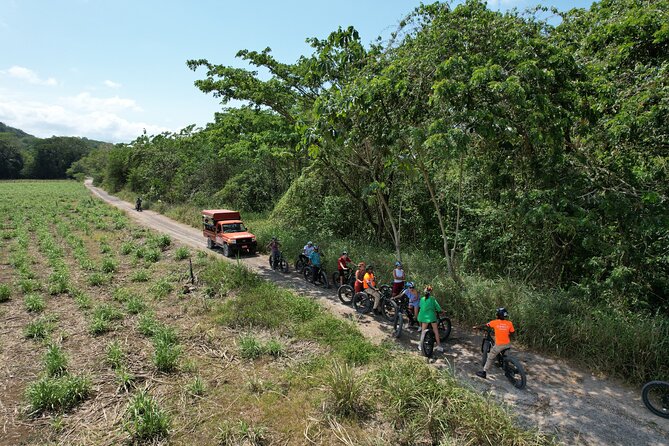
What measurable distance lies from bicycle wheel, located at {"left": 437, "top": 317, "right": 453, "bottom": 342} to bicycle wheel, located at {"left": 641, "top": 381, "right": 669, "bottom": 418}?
3.92m

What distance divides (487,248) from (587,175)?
4.59 m

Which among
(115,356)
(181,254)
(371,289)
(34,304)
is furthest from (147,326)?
(181,254)

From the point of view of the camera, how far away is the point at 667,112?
795cm

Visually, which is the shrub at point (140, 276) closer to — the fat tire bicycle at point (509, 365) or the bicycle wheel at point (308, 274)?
the bicycle wheel at point (308, 274)

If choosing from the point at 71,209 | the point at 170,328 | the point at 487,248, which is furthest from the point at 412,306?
the point at 71,209

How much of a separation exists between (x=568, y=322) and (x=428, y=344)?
333cm

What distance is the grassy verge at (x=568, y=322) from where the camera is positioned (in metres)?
7.86

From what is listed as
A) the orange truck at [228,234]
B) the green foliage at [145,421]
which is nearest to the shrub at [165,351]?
the green foliage at [145,421]

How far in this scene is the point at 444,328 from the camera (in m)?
9.89

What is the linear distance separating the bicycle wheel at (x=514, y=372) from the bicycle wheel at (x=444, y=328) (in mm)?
1869

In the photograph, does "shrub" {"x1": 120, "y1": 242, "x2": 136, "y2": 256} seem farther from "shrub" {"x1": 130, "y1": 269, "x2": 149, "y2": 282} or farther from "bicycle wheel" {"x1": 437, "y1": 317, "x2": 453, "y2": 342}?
"bicycle wheel" {"x1": 437, "y1": 317, "x2": 453, "y2": 342}

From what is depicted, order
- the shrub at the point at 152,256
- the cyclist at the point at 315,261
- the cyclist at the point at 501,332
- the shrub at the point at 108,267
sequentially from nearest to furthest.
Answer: the cyclist at the point at 501,332, the cyclist at the point at 315,261, the shrub at the point at 108,267, the shrub at the point at 152,256

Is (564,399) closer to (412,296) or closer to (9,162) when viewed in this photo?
(412,296)

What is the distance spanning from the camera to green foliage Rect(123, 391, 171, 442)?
20.8 feet
